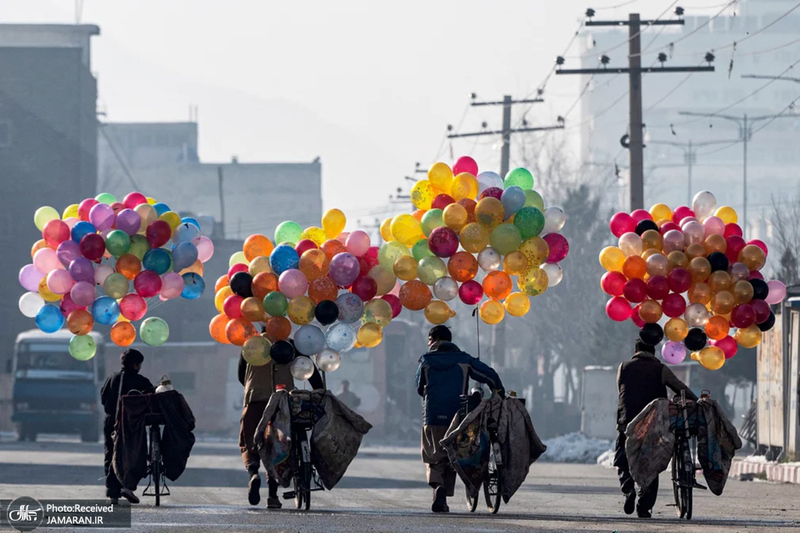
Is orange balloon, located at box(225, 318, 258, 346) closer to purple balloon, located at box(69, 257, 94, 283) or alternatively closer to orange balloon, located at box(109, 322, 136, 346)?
orange balloon, located at box(109, 322, 136, 346)

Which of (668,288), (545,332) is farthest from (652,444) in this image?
(545,332)

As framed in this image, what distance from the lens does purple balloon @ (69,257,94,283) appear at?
17250mm

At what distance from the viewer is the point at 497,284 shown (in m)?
17.2

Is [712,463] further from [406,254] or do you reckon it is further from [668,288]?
[406,254]

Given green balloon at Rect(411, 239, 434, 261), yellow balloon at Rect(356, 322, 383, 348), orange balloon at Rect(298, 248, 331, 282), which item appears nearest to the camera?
orange balloon at Rect(298, 248, 331, 282)

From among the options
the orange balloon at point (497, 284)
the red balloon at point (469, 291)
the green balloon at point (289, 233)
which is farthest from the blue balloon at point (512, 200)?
the green balloon at point (289, 233)

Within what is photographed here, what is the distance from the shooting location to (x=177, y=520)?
1371cm

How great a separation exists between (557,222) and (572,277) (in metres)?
56.5

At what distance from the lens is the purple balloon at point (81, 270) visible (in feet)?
56.6

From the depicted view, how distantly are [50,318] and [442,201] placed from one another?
4711 mm

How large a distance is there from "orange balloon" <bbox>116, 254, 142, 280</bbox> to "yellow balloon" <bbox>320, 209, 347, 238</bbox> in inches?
86.6

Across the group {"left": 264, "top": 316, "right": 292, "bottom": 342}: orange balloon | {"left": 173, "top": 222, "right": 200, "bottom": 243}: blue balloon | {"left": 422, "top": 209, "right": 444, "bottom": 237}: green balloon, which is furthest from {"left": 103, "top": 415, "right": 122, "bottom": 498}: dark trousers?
{"left": 422, "top": 209, "right": 444, "bottom": 237}: green balloon

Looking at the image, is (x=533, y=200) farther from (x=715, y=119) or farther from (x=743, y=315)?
(x=715, y=119)

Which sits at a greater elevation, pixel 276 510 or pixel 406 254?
pixel 406 254
